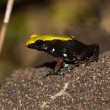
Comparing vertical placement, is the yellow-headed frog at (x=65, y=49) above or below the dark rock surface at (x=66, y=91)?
above

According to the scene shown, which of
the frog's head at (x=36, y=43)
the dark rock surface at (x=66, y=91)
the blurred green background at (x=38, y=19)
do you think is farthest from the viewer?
the blurred green background at (x=38, y=19)

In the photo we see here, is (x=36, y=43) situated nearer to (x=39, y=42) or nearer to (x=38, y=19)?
(x=39, y=42)

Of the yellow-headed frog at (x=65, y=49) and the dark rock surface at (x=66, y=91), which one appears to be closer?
the dark rock surface at (x=66, y=91)

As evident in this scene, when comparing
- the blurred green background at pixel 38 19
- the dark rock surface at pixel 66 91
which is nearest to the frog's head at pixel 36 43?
the dark rock surface at pixel 66 91

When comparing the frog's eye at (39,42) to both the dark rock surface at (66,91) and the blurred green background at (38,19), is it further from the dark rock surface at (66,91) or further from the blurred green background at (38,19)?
the blurred green background at (38,19)

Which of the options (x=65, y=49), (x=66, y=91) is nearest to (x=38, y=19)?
(x=65, y=49)

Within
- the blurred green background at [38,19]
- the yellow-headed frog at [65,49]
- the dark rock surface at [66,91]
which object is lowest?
the dark rock surface at [66,91]

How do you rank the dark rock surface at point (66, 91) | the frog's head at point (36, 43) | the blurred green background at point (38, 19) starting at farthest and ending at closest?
1. the blurred green background at point (38, 19)
2. the frog's head at point (36, 43)
3. the dark rock surface at point (66, 91)

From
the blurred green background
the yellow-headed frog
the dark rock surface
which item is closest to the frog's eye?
the yellow-headed frog
